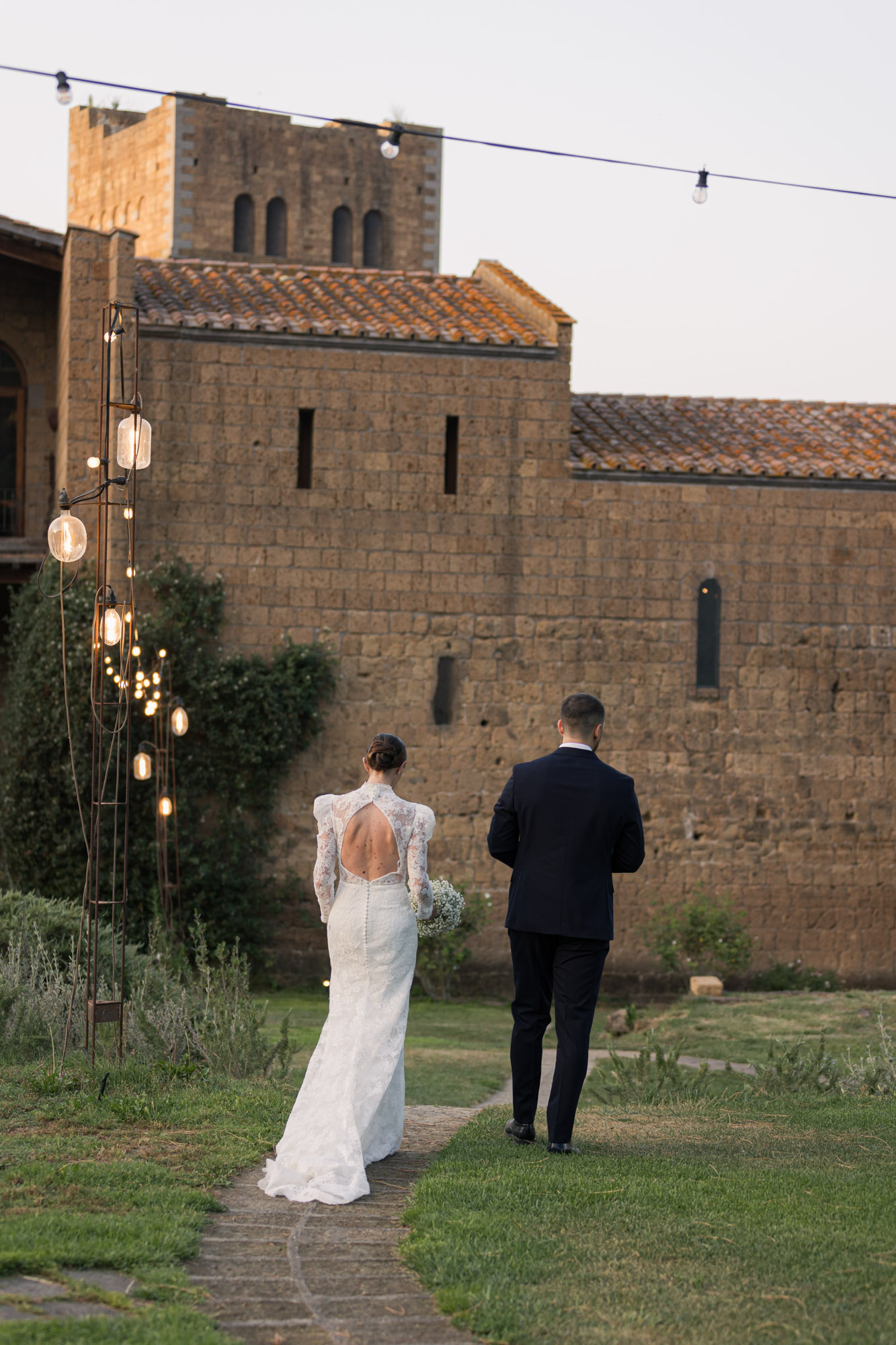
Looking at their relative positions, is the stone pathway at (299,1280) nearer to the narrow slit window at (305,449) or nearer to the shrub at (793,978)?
the narrow slit window at (305,449)

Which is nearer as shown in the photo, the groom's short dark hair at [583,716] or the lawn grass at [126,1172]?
the lawn grass at [126,1172]

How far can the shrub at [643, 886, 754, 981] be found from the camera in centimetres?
1502

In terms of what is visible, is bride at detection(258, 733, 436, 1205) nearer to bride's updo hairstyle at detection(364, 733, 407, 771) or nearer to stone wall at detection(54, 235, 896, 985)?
bride's updo hairstyle at detection(364, 733, 407, 771)

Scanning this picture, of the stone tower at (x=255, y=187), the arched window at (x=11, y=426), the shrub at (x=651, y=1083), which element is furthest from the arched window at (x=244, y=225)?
the shrub at (x=651, y=1083)

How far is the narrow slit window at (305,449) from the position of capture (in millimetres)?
15336

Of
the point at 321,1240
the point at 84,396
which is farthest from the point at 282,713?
the point at 321,1240

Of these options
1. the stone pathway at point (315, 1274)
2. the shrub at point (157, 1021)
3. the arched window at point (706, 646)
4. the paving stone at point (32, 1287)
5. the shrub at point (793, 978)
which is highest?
the arched window at point (706, 646)

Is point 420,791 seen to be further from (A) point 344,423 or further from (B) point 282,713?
(A) point 344,423

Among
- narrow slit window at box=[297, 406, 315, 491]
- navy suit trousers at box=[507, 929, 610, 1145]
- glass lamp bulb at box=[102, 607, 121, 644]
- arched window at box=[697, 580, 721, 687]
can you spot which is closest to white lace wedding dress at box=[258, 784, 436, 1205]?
navy suit trousers at box=[507, 929, 610, 1145]

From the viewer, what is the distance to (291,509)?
15172 millimetres

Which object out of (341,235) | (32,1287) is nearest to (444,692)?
(32,1287)

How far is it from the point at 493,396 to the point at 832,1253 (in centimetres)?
1209

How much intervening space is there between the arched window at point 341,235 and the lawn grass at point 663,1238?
25.3 metres

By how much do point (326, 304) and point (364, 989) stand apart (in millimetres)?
11355
